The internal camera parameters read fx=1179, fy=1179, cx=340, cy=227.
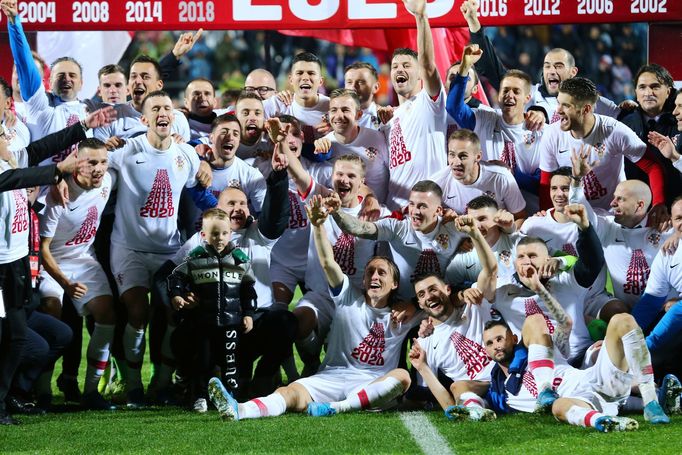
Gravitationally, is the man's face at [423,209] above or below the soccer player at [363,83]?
below

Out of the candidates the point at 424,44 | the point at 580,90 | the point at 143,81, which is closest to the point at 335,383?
the point at 424,44

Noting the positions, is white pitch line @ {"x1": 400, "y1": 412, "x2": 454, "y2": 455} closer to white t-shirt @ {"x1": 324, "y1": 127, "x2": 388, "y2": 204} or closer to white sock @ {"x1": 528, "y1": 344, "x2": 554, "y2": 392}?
white sock @ {"x1": 528, "y1": 344, "x2": 554, "y2": 392}

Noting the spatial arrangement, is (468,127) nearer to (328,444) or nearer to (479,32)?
(479,32)

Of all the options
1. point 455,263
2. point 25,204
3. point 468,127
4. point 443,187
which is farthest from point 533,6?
point 25,204

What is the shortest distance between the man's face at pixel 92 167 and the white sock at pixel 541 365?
275 centimetres

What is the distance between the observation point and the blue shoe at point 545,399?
20.4 feet

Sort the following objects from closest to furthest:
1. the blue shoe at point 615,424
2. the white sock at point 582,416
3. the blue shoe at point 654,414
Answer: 1. the blue shoe at point 615,424
2. the white sock at point 582,416
3. the blue shoe at point 654,414

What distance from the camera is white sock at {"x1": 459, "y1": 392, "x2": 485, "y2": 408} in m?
6.41

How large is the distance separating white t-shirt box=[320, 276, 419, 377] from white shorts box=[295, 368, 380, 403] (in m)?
0.05

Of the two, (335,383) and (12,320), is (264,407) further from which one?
(12,320)

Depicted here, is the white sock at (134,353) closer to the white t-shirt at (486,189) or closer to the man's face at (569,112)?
the white t-shirt at (486,189)

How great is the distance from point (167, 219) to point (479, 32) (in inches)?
98.3

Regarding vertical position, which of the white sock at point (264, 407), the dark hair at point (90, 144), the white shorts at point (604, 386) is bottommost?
the white sock at point (264, 407)

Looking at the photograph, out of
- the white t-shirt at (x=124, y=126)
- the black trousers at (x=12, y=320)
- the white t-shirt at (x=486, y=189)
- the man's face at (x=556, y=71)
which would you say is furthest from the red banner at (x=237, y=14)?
the black trousers at (x=12, y=320)
